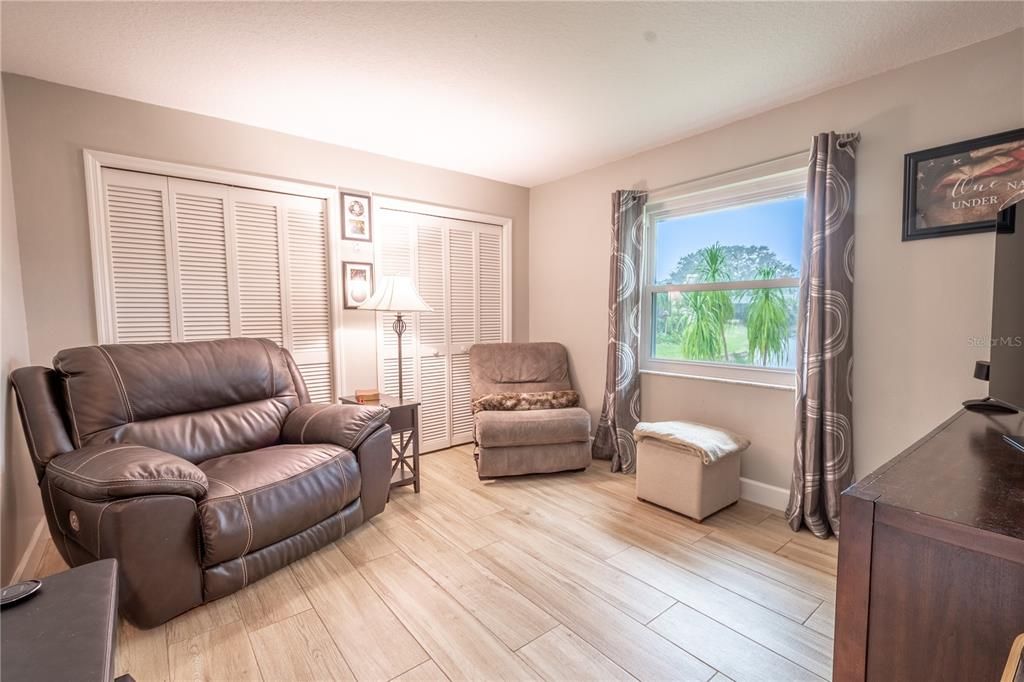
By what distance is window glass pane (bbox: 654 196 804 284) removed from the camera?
2568mm

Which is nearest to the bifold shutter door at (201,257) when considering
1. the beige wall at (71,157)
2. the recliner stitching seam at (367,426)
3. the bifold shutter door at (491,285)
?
the beige wall at (71,157)

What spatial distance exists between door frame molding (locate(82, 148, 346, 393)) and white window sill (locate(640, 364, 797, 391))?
2.40 m

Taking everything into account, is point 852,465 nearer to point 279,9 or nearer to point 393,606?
point 393,606

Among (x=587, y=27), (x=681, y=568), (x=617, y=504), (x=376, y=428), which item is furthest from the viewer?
(x=617, y=504)

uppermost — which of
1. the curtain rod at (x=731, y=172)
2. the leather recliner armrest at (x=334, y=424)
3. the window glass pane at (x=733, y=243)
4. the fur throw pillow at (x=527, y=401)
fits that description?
the curtain rod at (x=731, y=172)

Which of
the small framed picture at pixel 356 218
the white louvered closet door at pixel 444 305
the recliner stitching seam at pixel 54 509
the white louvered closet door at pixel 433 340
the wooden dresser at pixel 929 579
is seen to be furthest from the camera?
the white louvered closet door at pixel 433 340

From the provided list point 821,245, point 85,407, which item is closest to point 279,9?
point 85,407

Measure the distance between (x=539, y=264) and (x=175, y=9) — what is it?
115 inches

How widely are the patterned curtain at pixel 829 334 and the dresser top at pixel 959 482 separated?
90 cm

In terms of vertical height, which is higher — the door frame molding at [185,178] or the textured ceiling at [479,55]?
the textured ceiling at [479,55]

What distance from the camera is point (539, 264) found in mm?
4062

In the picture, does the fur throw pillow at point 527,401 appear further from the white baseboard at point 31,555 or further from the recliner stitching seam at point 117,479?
the white baseboard at point 31,555

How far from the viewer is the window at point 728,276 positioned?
2568 millimetres

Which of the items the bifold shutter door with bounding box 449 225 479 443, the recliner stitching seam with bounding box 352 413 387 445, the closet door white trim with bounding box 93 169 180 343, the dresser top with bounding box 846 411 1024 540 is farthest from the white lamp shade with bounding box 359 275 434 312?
the dresser top with bounding box 846 411 1024 540
